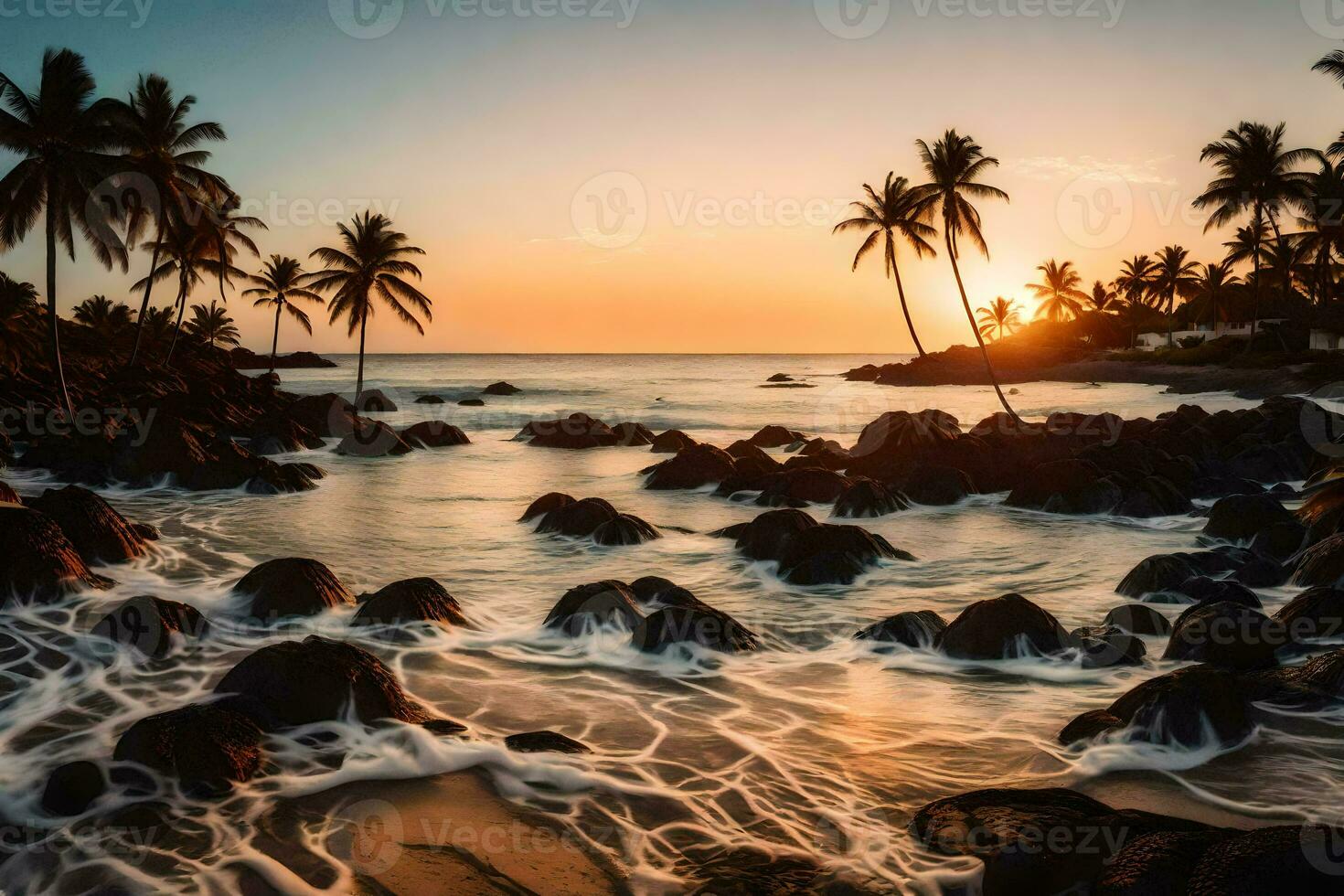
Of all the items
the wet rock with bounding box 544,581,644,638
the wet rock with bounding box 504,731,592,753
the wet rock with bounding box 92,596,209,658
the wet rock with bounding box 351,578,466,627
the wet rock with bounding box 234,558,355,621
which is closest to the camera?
the wet rock with bounding box 504,731,592,753

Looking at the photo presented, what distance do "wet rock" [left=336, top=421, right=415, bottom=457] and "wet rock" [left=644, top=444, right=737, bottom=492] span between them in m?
10.9

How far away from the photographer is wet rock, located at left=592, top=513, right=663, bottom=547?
13.4 m

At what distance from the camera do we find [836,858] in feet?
14.5

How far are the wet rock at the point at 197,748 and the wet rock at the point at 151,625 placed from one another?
270 cm

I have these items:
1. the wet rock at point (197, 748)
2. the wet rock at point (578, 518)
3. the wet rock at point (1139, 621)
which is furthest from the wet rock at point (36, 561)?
the wet rock at point (1139, 621)

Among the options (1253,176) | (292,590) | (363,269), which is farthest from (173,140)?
(1253,176)

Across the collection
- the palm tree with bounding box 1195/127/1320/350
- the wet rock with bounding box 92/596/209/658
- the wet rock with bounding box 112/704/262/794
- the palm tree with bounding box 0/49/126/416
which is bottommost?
the wet rock with bounding box 92/596/209/658

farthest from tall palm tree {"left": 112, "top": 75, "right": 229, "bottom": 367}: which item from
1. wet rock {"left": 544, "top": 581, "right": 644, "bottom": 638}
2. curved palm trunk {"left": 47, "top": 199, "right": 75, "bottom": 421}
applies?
wet rock {"left": 544, "top": 581, "right": 644, "bottom": 638}

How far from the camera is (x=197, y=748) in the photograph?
505cm

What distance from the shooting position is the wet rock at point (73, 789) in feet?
15.4

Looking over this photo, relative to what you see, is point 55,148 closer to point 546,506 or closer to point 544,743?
point 546,506

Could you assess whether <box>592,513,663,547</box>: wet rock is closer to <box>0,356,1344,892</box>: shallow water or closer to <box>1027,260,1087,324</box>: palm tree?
<box>0,356,1344,892</box>: shallow water

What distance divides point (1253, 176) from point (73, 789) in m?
58.0

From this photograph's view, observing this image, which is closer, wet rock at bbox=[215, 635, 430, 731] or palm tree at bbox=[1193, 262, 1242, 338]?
wet rock at bbox=[215, 635, 430, 731]
